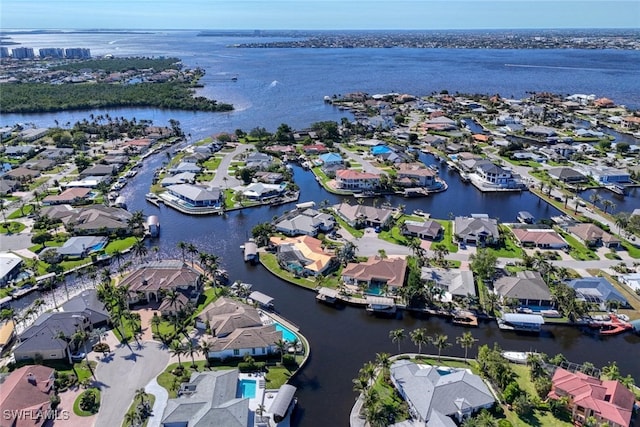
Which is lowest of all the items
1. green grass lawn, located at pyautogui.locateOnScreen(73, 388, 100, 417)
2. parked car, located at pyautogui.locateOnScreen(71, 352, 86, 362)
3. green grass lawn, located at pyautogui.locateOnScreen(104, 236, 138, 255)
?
green grass lawn, located at pyautogui.locateOnScreen(73, 388, 100, 417)

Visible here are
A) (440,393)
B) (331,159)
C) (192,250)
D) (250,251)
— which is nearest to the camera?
(440,393)

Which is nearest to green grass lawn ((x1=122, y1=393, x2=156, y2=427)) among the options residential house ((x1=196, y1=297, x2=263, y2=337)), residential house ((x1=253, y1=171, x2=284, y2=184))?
residential house ((x1=196, y1=297, x2=263, y2=337))

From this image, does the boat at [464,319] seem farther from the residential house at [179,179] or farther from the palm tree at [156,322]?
the residential house at [179,179]

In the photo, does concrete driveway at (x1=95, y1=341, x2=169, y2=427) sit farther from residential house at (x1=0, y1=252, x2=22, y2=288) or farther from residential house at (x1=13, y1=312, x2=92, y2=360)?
residential house at (x1=0, y1=252, x2=22, y2=288)

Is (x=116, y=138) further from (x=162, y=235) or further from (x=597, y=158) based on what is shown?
(x=597, y=158)

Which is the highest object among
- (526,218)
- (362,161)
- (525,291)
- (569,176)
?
(569,176)

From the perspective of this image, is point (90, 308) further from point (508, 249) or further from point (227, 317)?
point (508, 249)

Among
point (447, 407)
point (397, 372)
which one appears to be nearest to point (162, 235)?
point (397, 372)

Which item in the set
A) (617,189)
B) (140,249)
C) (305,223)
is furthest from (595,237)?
(140,249)
